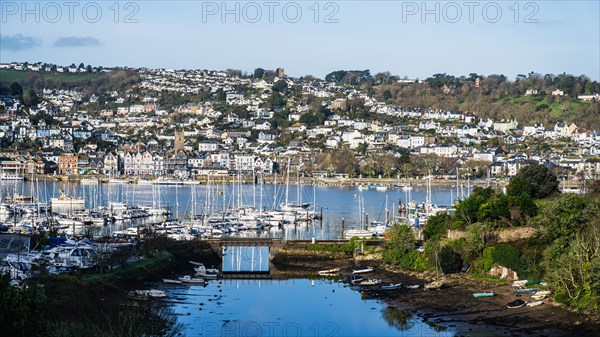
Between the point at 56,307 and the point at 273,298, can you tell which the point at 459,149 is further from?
the point at 56,307

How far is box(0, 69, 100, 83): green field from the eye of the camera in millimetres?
129125

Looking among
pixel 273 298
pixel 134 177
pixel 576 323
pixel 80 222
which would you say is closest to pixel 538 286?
pixel 576 323

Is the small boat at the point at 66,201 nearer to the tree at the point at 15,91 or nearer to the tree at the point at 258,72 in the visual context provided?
the tree at the point at 15,91

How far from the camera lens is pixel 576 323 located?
63.8ft

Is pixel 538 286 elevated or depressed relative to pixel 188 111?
depressed

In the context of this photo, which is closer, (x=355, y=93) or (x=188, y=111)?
(x=188, y=111)

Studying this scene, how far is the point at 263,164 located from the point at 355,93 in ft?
144

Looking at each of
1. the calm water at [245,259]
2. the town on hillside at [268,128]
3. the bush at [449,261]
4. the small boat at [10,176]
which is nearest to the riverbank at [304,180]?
the small boat at [10,176]

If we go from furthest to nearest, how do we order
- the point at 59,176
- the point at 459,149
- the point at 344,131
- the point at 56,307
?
the point at 344,131 → the point at 459,149 → the point at 59,176 → the point at 56,307

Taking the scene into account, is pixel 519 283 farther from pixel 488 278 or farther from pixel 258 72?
pixel 258 72

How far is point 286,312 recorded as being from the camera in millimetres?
22188


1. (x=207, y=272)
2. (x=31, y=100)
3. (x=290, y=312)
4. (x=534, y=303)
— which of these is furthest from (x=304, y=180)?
(x=534, y=303)

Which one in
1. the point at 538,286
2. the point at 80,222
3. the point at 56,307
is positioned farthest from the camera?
the point at 80,222

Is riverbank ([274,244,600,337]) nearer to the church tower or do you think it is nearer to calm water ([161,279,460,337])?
calm water ([161,279,460,337])
